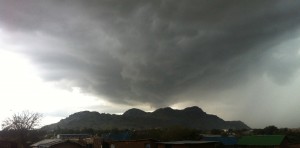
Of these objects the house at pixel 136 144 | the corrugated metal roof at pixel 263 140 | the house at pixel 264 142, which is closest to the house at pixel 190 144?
the house at pixel 136 144

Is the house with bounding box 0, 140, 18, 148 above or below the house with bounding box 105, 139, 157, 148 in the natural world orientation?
above

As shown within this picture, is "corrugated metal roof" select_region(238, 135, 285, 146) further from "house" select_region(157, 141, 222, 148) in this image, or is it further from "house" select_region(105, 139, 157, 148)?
"house" select_region(105, 139, 157, 148)

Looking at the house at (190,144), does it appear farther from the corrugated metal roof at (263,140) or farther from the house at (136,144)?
the corrugated metal roof at (263,140)

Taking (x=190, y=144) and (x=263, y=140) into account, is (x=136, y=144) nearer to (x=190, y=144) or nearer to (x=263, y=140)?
(x=190, y=144)

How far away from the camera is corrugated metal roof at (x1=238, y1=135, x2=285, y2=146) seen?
82.5 meters

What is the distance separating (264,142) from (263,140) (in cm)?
130

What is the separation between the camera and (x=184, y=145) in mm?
54344

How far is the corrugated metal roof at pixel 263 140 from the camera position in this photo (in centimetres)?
8253

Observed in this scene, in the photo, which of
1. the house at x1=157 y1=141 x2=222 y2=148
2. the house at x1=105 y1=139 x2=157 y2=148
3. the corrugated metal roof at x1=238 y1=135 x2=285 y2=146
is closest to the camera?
the house at x1=157 y1=141 x2=222 y2=148

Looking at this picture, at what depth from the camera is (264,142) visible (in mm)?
84750

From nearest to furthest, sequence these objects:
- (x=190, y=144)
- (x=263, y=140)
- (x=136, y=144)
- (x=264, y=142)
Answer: (x=190, y=144), (x=136, y=144), (x=264, y=142), (x=263, y=140)

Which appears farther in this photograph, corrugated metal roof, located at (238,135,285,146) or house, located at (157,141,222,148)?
corrugated metal roof, located at (238,135,285,146)

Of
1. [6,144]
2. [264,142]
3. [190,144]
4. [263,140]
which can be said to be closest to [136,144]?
[190,144]

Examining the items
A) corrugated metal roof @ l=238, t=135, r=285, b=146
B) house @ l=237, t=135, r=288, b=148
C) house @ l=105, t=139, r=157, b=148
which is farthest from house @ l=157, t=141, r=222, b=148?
corrugated metal roof @ l=238, t=135, r=285, b=146
